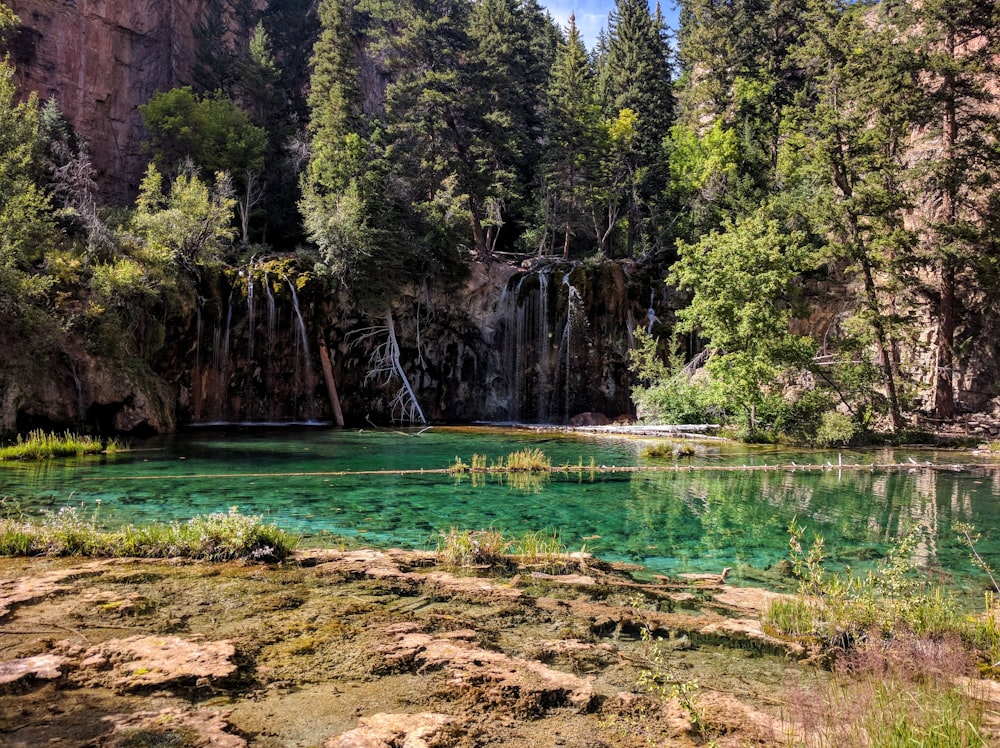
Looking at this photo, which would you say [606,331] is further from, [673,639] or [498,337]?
[673,639]

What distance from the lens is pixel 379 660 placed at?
4254 millimetres

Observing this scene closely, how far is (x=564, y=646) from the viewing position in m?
4.63

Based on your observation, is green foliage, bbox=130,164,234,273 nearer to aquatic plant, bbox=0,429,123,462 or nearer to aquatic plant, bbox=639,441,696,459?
aquatic plant, bbox=0,429,123,462

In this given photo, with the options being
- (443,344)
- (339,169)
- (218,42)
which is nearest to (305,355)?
(443,344)

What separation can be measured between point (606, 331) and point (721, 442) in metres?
11.9

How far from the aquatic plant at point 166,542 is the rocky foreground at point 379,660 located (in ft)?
1.31

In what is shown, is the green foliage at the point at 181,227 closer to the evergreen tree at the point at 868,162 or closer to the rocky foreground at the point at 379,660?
the rocky foreground at the point at 379,660

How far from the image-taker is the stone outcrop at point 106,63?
37.7 metres

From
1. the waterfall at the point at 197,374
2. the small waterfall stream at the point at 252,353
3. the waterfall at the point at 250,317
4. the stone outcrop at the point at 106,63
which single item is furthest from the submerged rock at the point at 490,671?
the stone outcrop at the point at 106,63

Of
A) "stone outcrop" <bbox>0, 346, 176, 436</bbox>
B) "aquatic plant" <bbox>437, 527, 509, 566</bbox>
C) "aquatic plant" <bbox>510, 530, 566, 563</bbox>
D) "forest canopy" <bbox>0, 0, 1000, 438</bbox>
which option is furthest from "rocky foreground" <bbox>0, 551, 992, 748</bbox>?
"forest canopy" <bbox>0, 0, 1000, 438</bbox>

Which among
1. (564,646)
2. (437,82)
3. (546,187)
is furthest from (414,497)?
(437,82)

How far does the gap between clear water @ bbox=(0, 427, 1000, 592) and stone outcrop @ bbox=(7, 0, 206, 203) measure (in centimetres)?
3067

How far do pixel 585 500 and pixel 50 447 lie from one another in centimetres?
1378

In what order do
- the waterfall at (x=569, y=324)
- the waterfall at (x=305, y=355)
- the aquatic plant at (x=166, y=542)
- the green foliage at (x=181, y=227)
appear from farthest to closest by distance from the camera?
the waterfall at (x=569, y=324) → the waterfall at (x=305, y=355) → the green foliage at (x=181, y=227) → the aquatic plant at (x=166, y=542)
